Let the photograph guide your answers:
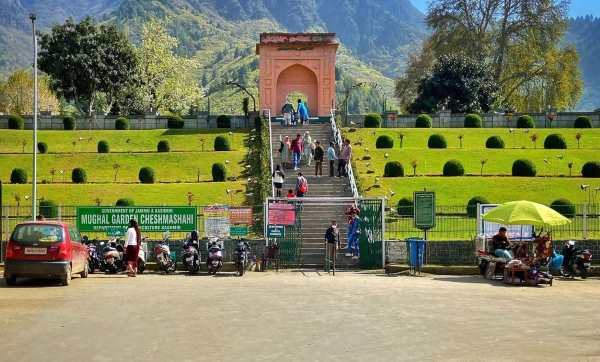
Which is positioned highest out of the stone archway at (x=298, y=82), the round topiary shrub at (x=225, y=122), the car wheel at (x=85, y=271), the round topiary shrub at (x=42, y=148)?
the stone archway at (x=298, y=82)

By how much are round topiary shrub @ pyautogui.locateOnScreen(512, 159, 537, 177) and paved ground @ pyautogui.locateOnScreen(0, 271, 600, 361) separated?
18.3 m

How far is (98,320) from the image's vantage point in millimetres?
14289

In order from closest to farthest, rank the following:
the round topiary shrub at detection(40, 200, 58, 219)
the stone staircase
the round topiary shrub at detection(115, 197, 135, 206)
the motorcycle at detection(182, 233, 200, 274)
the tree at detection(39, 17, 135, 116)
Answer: the motorcycle at detection(182, 233, 200, 274) < the stone staircase < the round topiary shrub at detection(40, 200, 58, 219) < the round topiary shrub at detection(115, 197, 135, 206) < the tree at detection(39, 17, 135, 116)

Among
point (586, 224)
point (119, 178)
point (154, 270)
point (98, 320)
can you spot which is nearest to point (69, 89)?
point (119, 178)

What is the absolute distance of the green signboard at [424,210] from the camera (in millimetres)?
25094

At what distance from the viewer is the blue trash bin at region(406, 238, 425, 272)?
24.2 m

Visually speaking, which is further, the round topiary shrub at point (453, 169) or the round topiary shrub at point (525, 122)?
the round topiary shrub at point (525, 122)

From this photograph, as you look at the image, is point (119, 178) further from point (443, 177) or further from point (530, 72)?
point (530, 72)

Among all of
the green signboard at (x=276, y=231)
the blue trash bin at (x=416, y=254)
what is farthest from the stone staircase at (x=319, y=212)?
the blue trash bin at (x=416, y=254)

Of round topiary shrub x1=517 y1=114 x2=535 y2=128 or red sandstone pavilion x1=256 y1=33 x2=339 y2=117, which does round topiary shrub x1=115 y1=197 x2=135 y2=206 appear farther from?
→ round topiary shrub x1=517 y1=114 x2=535 y2=128

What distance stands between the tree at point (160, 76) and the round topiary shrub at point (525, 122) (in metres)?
36.4

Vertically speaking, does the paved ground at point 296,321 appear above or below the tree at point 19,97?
below

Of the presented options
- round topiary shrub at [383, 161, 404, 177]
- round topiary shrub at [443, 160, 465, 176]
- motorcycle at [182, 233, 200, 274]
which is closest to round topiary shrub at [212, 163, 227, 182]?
round topiary shrub at [383, 161, 404, 177]

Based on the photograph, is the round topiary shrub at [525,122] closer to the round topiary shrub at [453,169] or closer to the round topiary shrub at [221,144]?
the round topiary shrub at [453,169]
